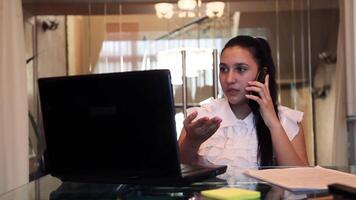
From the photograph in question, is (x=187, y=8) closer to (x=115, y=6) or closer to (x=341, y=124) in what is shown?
(x=115, y=6)

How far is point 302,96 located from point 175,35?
137 centimetres

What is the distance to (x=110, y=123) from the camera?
885 millimetres

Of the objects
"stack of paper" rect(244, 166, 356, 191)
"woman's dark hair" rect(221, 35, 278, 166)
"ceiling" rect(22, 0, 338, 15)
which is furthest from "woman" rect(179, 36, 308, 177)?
"ceiling" rect(22, 0, 338, 15)

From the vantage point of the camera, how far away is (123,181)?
3.02 feet

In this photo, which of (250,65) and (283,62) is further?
(283,62)

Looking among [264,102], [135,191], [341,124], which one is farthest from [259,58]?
[341,124]

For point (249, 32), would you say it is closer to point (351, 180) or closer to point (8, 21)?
point (8, 21)

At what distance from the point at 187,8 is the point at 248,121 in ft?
8.97

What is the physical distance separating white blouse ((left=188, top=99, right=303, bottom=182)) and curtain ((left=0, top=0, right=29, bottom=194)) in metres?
1.31

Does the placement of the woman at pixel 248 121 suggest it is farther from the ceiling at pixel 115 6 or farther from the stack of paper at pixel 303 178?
the ceiling at pixel 115 6

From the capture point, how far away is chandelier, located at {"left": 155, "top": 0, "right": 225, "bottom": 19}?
4004 mm

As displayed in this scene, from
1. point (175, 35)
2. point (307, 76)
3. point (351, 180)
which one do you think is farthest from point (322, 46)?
point (351, 180)

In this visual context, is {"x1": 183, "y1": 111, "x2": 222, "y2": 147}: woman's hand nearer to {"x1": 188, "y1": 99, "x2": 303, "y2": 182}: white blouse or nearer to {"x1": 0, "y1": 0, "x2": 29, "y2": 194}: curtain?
{"x1": 188, "y1": 99, "x2": 303, "y2": 182}: white blouse

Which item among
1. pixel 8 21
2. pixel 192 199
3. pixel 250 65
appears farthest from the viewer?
pixel 8 21
